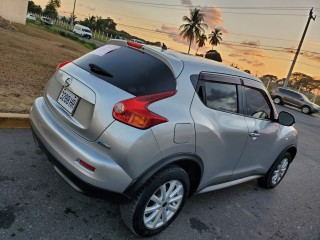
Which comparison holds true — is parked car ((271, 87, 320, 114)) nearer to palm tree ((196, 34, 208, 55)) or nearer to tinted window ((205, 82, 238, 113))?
tinted window ((205, 82, 238, 113))

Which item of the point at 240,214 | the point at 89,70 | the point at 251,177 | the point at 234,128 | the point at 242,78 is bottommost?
the point at 240,214

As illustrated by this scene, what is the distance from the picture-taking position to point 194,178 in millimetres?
3340

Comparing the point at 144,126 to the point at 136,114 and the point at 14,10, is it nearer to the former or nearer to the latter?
the point at 136,114

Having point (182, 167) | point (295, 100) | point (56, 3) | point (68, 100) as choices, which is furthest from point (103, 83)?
point (56, 3)

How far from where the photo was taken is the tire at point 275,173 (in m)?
4.81

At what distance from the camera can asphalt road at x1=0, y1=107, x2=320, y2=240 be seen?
2963 mm

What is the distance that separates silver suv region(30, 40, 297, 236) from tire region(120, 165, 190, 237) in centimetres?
1

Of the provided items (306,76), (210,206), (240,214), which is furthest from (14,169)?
(306,76)

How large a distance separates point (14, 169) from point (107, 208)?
Answer: 4.07ft

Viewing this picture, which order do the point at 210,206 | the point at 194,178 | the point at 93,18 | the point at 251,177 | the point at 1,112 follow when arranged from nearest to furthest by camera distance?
the point at 194,178 < the point at 210,206 < the point at 251,177 < the point at 1,112 < the point at 93,18

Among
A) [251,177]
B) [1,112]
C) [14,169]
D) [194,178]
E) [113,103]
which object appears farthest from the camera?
[1,112]

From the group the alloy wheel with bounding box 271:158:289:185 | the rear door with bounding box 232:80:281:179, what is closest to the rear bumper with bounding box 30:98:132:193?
the rear door with bounding box 232:80:281:179

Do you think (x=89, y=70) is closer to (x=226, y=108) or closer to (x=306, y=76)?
(x=226, y=108)

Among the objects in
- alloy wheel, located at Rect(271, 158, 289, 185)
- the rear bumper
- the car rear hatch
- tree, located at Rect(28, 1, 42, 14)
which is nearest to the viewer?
the rear bumper
